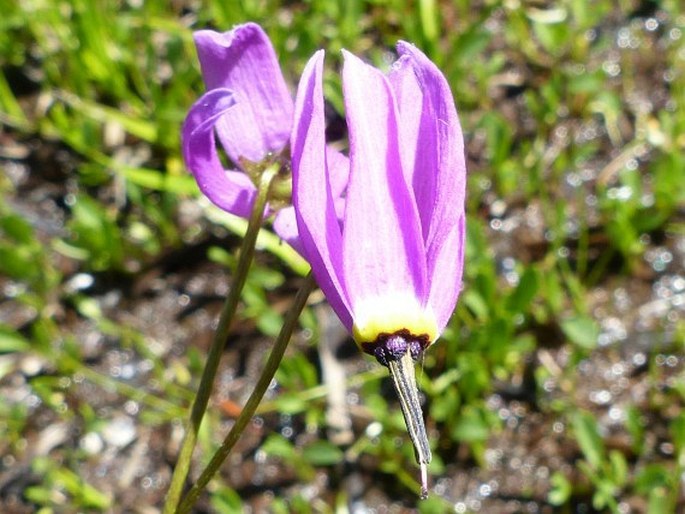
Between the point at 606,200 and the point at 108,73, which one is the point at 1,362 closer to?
the point at 108,73

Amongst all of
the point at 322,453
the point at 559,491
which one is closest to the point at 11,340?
the point at 322,453

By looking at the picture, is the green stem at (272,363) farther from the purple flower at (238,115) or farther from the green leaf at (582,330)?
the green leaf at (582,330)

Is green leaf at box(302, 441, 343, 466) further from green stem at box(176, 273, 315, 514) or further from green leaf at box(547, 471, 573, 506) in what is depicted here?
green stem at box(176, 273, 315, 514)

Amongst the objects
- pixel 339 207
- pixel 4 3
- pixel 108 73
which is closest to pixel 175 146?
pixel 108 73

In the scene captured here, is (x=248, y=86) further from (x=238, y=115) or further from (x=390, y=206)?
(x=390, y=206)

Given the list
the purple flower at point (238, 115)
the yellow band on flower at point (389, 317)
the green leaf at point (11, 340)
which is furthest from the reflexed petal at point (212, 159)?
the green leaf at point (11, 340)
